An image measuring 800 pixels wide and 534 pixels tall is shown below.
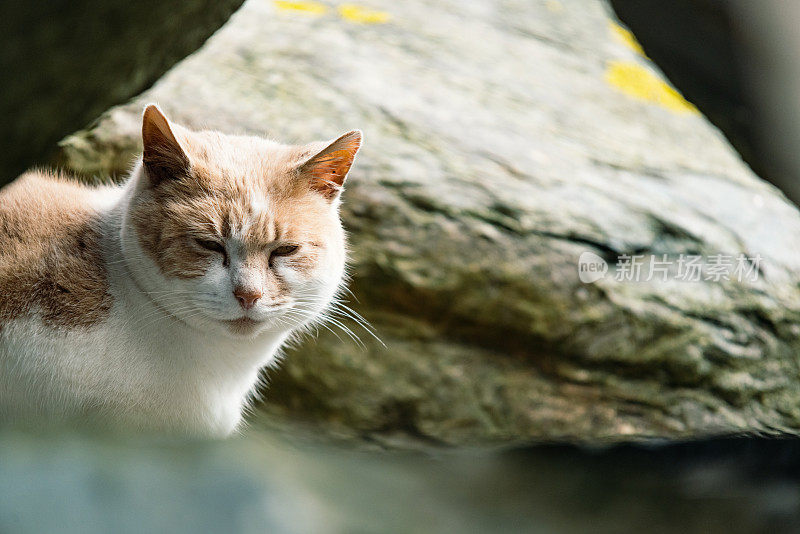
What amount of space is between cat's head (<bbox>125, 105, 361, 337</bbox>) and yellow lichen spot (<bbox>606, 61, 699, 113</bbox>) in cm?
233

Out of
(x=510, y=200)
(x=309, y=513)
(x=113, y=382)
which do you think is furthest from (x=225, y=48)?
(x=309, y=513)

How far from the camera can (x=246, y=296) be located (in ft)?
5.26

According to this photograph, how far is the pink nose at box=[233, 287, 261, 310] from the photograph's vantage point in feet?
5.24

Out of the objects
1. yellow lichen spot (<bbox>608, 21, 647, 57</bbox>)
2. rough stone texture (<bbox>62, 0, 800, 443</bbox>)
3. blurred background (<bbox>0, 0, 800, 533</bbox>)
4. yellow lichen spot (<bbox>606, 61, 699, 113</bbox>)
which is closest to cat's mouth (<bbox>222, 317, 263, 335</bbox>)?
blurred background (<bbox>0, 0, 800, 533</bbox>)

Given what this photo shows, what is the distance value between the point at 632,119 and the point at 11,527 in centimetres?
318

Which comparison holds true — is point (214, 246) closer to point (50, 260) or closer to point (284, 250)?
point (284, 250)

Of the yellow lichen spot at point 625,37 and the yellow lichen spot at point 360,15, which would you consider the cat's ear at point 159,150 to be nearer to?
the yellow lichen spot at point 360,15

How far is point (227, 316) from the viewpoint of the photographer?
1.63 m

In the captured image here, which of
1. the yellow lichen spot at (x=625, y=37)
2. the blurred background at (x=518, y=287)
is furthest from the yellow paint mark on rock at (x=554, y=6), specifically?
the blurred background at (x=518, y=287)

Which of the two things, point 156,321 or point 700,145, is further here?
point 700,145

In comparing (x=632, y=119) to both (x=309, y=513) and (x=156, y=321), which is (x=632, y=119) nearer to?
(x=156, y=321)

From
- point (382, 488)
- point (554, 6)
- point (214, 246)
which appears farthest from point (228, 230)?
point (554, 6)

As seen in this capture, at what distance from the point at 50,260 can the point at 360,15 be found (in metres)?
2.25

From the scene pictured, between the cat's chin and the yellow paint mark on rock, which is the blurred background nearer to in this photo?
the cat's chin
